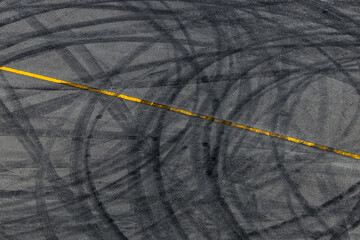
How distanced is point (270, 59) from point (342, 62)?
174 cm

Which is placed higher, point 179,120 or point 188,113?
point 188,113

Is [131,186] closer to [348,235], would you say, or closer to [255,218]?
[255,218]

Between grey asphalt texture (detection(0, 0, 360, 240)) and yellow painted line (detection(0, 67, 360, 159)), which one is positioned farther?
yellow painted line (detection(0, 67, 360, 159))

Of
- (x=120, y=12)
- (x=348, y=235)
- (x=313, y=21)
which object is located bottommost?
(x=348, y=235)

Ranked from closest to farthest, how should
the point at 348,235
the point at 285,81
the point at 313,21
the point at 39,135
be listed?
the point at 348,235, the point at 39,135, the point at 285,81, the point at 313,21

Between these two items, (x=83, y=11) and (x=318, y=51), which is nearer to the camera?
(x=318, y=51)

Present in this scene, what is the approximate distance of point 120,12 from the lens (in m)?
14.2

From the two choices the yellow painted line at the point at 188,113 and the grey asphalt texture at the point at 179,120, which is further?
the yellow painted line at the point at 188,113

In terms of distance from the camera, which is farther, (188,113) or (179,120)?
(188,113)

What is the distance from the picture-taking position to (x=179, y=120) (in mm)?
11633

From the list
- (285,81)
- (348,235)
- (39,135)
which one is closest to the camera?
(348,235)

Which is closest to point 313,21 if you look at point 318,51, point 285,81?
point 318,51

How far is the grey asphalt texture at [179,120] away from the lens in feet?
33.2

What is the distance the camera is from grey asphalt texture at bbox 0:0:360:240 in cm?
1013
